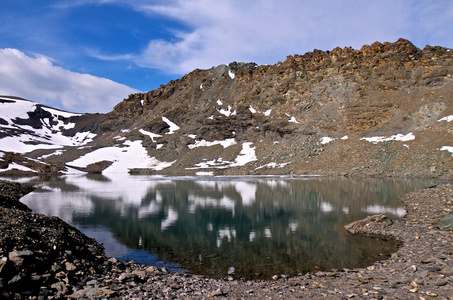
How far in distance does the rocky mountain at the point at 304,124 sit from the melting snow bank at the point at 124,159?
53 cm

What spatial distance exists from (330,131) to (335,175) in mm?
28403

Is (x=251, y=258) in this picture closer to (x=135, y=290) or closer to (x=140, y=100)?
(x=135, y=290)

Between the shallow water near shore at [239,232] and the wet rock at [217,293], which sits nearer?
the wet rock at [217,293]

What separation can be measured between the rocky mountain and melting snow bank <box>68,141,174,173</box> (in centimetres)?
53

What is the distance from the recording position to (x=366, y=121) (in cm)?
9225

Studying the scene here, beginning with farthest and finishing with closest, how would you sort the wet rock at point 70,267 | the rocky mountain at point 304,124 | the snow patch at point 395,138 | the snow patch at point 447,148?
the snow patch at point 395,138 → the rocky mountain at point 304,124 → the snow patch at point 447,148 → the wet rock at point 70,267

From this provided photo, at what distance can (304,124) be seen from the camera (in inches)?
4109

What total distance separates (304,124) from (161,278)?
97994 millimetres

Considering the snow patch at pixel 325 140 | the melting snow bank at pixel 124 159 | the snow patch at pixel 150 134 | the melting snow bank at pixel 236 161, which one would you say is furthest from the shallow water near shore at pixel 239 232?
the snow patch at pixel 150 134

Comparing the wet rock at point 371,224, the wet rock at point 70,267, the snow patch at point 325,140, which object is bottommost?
the wet rock at point 70,267

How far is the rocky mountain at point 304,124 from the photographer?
75.8m

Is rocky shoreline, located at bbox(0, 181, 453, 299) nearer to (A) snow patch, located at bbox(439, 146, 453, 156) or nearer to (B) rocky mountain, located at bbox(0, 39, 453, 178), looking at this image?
(B) rocky mountain, located at bbox(0, 39, 453, 178)

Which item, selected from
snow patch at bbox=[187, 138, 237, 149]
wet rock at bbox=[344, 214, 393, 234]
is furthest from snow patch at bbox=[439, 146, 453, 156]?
snow patch at bbox=[187, 138, 237, 149]

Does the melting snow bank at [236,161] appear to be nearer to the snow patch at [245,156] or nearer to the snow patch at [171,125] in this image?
the snow patch at [245,156]
